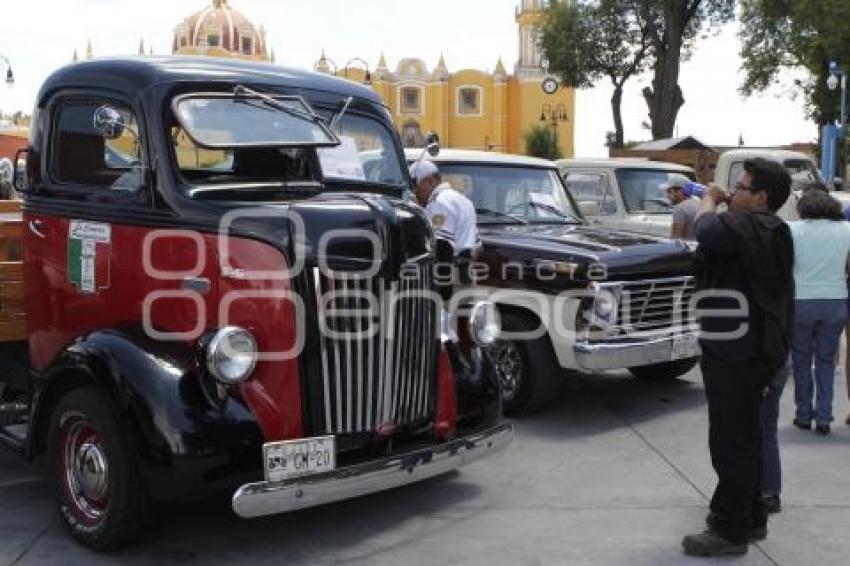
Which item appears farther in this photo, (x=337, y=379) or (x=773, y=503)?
(x=773, y=503)

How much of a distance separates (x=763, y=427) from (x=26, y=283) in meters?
4.07

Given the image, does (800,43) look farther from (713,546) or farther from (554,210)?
(713,546)

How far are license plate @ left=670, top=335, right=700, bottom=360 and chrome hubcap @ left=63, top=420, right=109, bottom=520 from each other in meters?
4.31

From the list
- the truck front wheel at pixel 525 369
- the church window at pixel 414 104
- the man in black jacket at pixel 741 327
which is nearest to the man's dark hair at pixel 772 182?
the man in black jacket at pixel 741 327

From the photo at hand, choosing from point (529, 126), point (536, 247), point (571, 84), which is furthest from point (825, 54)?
point (529, 126)

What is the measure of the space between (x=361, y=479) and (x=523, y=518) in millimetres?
1125

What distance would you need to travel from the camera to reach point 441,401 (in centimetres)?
524

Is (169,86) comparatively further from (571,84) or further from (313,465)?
(571,84)

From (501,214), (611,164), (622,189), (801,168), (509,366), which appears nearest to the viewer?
(509,366)

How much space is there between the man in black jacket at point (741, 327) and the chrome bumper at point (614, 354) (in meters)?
2.37

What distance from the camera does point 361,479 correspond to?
178 inches

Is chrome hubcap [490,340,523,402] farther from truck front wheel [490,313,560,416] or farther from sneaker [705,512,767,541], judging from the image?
sneaker [705,512,767,541]

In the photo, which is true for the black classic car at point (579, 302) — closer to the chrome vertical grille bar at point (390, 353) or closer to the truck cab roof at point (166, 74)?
the chrome vertical grille bar at point (390, 353)

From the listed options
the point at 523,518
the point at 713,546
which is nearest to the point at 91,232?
the point at 523,518
